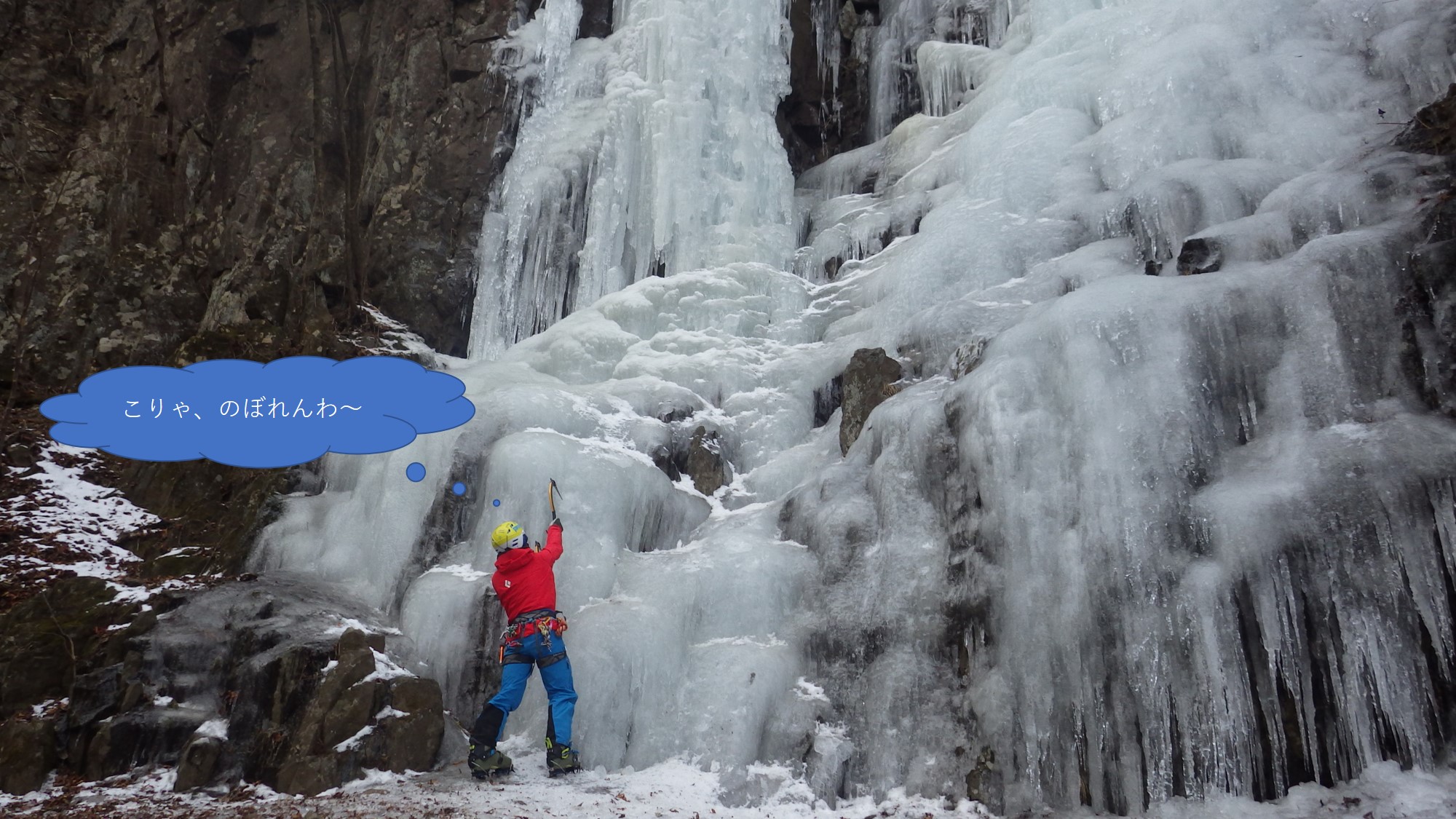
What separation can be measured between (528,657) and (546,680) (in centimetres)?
19

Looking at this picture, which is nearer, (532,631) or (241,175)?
(532,631)

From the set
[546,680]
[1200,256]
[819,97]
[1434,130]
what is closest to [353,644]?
[546,680]

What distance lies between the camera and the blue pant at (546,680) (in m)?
5.59

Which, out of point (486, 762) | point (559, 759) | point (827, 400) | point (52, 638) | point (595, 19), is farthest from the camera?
point (595, 19)

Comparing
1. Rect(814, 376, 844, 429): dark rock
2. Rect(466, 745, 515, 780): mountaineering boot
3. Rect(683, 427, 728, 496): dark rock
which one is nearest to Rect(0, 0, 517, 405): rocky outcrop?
Rect(683, 427, 728, 496): dark rock

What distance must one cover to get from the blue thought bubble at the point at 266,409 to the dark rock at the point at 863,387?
11.5 ft

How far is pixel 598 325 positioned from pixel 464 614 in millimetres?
4139

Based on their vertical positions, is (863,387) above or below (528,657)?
above

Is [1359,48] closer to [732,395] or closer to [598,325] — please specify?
[732,395]

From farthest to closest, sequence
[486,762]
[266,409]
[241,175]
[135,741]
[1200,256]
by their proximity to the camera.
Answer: [241,175], [266,409], [1200,256], [135,741], [486,762]

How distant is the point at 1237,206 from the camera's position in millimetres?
7402

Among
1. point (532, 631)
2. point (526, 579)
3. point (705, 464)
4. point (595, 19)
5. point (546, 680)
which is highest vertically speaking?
point (595, 19)

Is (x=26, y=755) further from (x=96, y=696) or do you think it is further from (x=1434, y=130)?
(x=1434, y=130)

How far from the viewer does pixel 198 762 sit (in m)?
5.79
